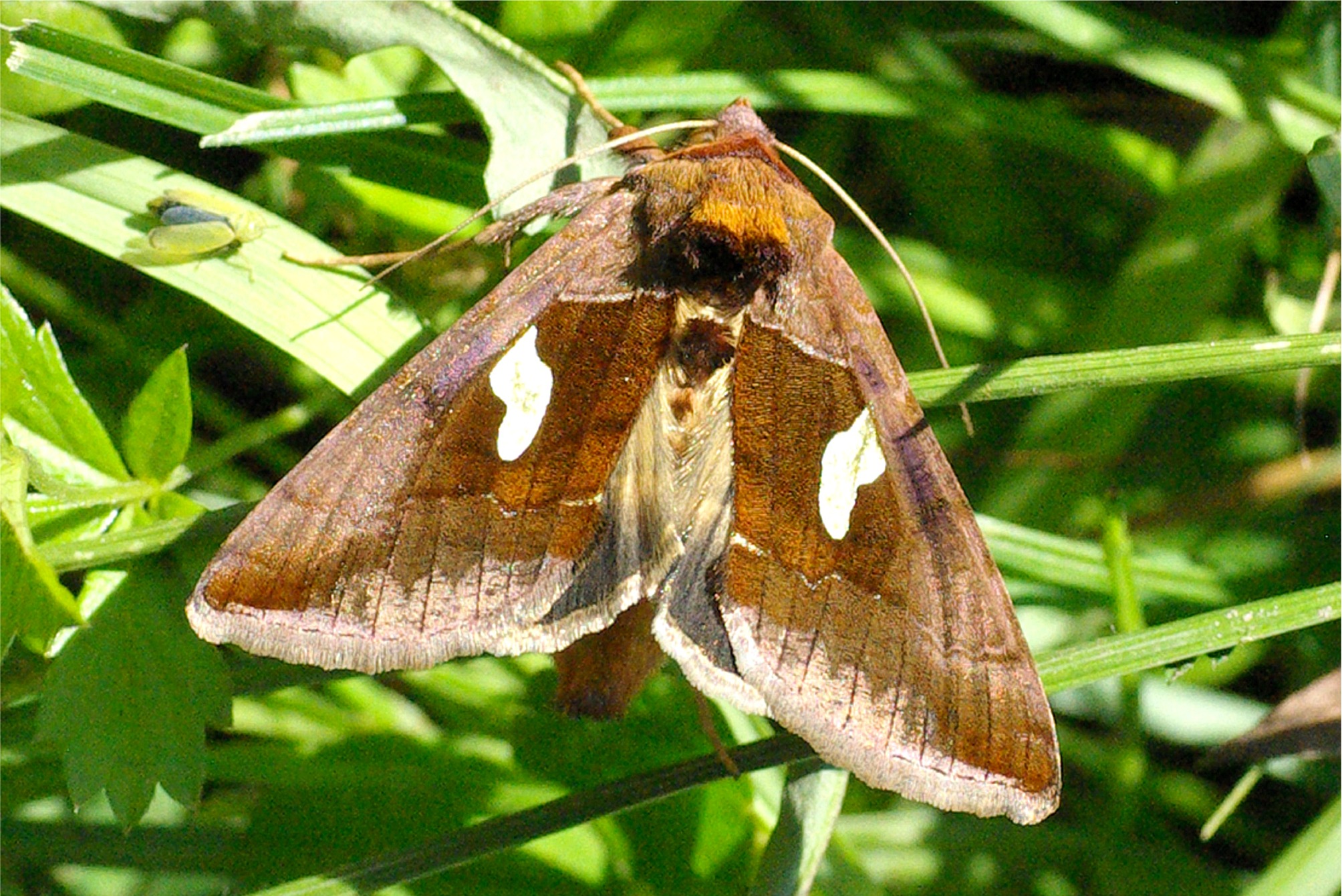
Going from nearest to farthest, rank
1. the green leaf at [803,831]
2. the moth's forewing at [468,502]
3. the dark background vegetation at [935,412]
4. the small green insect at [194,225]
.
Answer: the moth's forewing at [468,502] → the green leaf at [803,831] → the small green insect at [194,225] → the dark background vegetation at [935,412]

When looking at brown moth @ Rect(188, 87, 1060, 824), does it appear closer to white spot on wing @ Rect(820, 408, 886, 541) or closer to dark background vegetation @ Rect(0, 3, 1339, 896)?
white spot on wing @ Rect(820, 408, 886, 541)

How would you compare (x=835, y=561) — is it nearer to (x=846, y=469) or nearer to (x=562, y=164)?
(x=846, y=469)

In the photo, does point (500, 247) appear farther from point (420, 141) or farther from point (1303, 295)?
point (1303, 295)

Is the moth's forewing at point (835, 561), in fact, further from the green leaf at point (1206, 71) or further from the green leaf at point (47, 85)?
the green leaf at point (47, 85)

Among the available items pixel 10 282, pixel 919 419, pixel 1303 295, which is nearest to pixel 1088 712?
pixel 1303 295

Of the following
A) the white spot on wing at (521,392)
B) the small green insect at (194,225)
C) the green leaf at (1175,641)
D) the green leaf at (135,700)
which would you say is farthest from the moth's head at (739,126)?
the green leaf at (135,700)

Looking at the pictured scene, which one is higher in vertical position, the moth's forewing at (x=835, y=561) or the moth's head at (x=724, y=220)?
the moth's head at (x=724, y=220)
